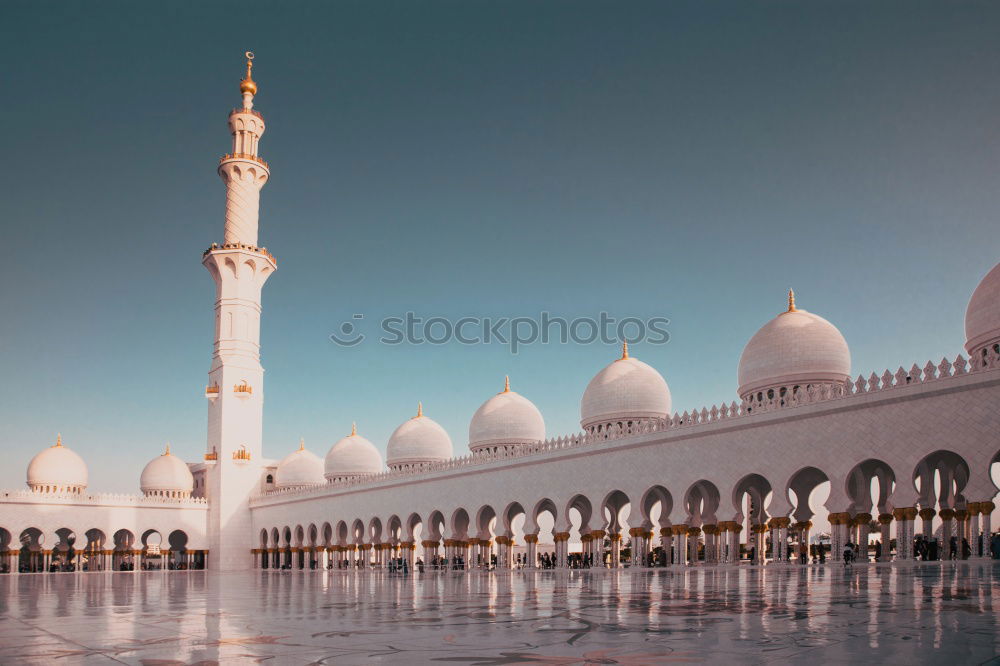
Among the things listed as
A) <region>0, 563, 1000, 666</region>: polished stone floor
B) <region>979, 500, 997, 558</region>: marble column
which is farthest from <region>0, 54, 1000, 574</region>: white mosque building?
<region>0, 563, 1000, 666</region>: polished stone floor

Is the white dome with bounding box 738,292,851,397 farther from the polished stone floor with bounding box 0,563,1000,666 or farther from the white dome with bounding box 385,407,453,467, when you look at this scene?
the white dome with bounding box 385,407,453,467

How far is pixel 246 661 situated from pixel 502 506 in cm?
2367

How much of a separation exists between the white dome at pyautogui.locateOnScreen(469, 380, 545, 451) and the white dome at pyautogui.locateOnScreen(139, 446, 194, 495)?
1705 centimetres

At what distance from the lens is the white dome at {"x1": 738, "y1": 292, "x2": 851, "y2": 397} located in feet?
69.5

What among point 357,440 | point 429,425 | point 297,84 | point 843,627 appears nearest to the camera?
point 843,627

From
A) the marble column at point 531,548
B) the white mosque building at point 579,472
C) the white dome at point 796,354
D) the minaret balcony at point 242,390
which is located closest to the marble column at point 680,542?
the white mosque building at point 579,472

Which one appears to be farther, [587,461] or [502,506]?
[502,506]

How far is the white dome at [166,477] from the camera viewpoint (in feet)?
135

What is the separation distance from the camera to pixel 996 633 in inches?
161

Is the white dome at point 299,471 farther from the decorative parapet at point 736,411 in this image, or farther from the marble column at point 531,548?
the marble column at point 531,548

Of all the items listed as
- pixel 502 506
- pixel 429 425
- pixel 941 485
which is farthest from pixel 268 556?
pixel 941 485

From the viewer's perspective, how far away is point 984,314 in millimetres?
17828

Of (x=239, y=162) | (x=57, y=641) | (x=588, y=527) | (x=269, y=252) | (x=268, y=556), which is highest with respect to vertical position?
(x=239, y=162)

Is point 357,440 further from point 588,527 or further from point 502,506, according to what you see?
point 588,527
